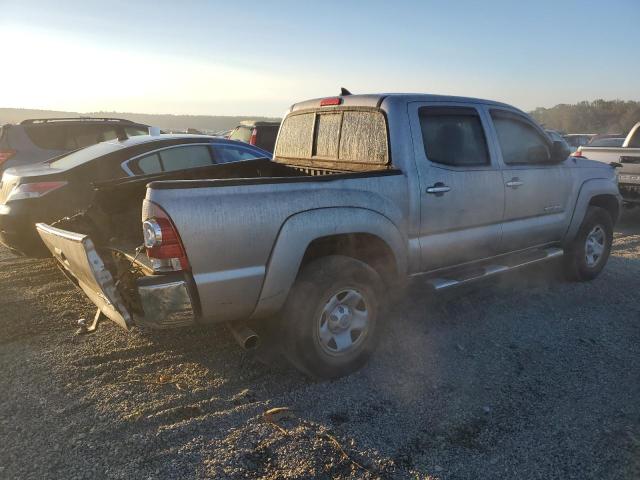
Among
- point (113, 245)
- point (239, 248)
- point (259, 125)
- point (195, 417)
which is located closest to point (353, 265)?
point (239, 248)

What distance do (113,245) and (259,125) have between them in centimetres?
967

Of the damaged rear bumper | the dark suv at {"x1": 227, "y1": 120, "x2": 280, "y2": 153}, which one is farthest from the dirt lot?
the dark suv at {"x1": 227, "y1": 120, "x2": 280, "y2": 153}

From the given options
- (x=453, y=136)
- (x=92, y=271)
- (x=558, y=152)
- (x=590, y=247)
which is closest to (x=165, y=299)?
(x=92, y=271)

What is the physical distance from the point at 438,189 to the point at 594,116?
64.8m

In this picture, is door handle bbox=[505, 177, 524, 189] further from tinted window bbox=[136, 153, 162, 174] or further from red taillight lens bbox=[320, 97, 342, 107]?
tinted window bbox=[136, 153, 162, 174]

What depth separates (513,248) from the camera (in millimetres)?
4496

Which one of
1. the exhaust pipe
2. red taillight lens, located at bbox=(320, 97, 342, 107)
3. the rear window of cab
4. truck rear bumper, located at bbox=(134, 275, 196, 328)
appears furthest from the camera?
red taillight lens, located at bbox=(320, 97, 342, 107)

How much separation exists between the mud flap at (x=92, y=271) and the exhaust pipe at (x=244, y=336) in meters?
0.64

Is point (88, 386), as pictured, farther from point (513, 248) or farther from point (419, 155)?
point (513, 248)

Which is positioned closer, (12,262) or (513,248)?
(513,248)

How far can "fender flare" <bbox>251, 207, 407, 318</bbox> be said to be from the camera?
2926mm

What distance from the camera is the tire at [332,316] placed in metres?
3.08

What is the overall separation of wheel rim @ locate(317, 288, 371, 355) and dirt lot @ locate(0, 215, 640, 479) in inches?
10.7

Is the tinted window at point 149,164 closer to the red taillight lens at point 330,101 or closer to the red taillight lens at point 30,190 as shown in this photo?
the red taillight lens at point 30,190
